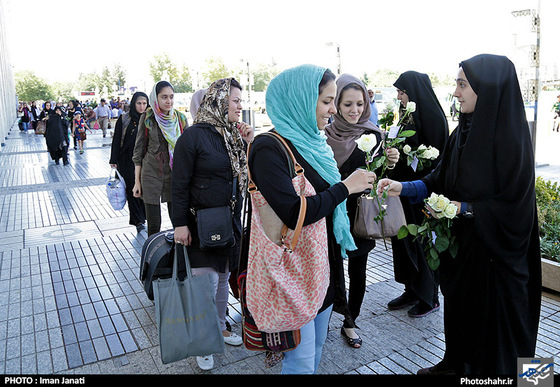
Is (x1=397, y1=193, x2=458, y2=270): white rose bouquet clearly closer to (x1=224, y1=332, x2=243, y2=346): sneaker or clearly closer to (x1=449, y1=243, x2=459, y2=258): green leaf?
(x1=449, y1=243, x2=459, y2=258): green leaf

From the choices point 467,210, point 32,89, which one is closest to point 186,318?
point 467,210

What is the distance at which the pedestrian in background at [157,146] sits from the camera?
4.69 m

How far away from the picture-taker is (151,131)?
4.79 meters

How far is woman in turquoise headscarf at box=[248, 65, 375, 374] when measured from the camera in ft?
6.50

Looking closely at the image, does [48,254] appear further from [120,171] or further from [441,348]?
[441,348]

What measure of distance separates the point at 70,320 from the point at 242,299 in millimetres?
2360

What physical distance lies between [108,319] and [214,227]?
1618mm

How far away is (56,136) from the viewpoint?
44.2ft

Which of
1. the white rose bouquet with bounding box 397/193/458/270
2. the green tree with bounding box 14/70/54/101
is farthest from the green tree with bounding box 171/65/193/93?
the white rose bouquet with bounding box 397/193/458/270

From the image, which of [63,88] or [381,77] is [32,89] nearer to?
[63,88]

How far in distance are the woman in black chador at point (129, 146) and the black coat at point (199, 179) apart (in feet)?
10.5

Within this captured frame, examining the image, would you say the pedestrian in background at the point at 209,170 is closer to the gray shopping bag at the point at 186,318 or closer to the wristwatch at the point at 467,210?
the gray shopping bag at the point at 186,318

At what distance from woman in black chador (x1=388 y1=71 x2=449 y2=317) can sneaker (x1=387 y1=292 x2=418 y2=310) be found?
0.28 feet

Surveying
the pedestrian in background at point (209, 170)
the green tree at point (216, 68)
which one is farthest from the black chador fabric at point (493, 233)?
the green tree at point (216, 68)
